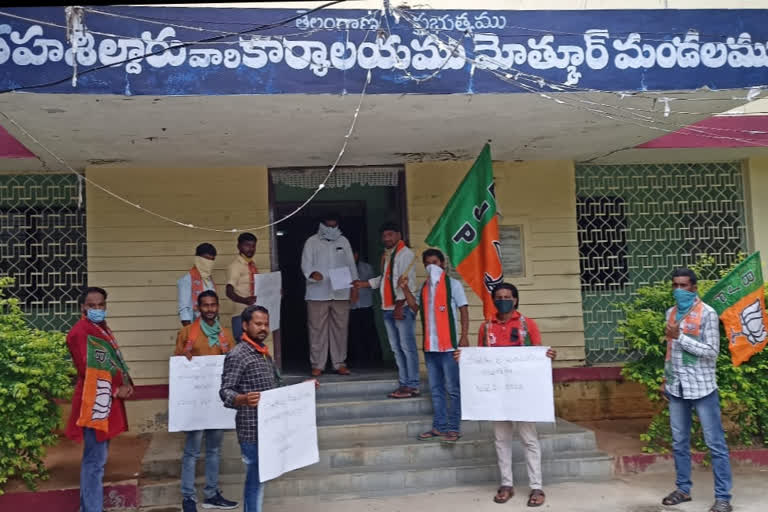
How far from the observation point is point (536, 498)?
6.00 meters

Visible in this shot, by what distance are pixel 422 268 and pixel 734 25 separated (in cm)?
400

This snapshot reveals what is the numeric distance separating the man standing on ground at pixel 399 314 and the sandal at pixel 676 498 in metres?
2.53

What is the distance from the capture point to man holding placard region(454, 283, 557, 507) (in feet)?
19.9

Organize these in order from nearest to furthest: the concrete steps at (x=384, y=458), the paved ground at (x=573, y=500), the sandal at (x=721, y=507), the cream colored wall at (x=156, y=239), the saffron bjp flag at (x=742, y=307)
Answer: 1. the sandal at (x=721, y=507)
2. the paved ground at (x=573, y=500)
3. the saffron bjp flag at (x=742, y=307)
4. the concrete steps at (x=384, y=458)
5. the cream colored wall at (x=156, y=239)

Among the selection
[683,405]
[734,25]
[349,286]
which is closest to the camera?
[683,405]

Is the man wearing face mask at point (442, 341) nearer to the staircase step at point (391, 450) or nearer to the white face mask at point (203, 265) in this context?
the staircase step at point (391, 450)

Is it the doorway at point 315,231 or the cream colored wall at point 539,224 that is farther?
the doorway at point 315,231

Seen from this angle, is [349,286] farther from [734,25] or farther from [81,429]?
[734,25]

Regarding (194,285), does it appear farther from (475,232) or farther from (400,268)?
(475,232)

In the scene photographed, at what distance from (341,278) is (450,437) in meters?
2.22

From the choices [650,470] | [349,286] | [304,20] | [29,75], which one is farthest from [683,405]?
[29,75]

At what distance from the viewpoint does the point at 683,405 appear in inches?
231

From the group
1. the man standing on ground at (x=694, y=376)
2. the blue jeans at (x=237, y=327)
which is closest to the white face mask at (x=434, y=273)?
the blue jeans at (x=237, y=327)

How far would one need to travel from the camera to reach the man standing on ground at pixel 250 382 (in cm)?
489
